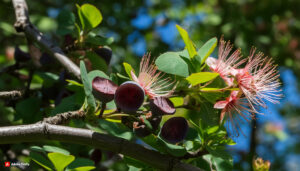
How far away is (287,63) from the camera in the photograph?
3967 millimetres

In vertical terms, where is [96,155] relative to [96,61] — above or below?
below

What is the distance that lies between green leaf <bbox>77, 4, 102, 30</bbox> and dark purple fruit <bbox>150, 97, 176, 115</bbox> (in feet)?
1.71

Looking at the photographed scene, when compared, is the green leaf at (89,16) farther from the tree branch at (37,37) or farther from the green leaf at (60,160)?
the green leaf at (60,160)

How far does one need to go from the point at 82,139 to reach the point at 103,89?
0.18 meters

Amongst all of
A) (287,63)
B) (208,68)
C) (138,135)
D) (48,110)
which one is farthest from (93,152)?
(287,63)

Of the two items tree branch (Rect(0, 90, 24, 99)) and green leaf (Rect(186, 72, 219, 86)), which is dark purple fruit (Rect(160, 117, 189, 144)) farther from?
tree branch (Rect(0, 90, 24, 99))

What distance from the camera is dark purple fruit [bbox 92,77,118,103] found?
1227 millimetres

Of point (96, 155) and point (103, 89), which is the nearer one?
point (103, 89)

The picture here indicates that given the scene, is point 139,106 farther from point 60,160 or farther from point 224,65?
point 224,65

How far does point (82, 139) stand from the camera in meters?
1.22

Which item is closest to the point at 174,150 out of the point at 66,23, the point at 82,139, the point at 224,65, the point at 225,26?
the point at 82,139

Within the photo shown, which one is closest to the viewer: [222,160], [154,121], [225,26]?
[154,121]

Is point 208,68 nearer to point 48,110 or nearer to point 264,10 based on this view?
point 48,110

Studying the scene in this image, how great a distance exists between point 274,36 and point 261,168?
3.07m
